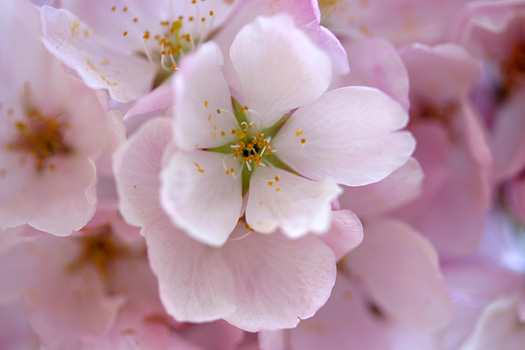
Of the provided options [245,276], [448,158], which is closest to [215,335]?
[245,276]

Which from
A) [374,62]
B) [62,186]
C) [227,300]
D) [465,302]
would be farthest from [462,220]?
[62,186]

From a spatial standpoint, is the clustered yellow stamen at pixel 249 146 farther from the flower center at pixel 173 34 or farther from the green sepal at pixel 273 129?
the flower center at pixel 173 34

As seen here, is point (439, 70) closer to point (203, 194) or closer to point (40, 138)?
point (203, 194)

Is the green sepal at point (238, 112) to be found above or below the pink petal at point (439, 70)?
above

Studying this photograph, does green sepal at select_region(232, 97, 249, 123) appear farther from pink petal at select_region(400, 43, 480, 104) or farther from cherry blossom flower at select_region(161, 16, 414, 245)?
pink petal at select_region(400, 43, 480, 104)

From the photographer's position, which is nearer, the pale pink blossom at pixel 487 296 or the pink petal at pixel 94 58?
the pink petal at pixel 94 58

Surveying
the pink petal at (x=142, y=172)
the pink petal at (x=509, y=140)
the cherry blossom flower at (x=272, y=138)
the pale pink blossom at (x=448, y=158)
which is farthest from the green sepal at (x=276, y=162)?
the pink petal at (x=509, y=140)

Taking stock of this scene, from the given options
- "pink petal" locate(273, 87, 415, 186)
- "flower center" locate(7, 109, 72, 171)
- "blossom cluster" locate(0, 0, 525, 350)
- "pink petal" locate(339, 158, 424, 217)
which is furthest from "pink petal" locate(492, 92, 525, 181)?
"flower center" locate(7, 109, 72, 171)
